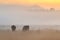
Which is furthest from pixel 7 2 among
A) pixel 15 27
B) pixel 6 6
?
pixel 15 27

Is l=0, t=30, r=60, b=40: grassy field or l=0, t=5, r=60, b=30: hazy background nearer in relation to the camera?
l=0, t=5, r=60, b=30: hazy background

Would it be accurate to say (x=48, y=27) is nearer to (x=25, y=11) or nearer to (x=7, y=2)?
(x=25, y=11)

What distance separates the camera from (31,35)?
110 cm

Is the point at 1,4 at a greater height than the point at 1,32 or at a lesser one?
greater

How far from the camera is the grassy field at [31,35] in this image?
3.55ft

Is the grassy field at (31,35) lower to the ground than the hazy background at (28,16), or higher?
lower

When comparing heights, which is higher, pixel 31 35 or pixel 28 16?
pixel 28 16

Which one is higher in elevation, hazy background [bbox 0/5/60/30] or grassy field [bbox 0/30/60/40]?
hazy background [bbox 0/5/60/30]

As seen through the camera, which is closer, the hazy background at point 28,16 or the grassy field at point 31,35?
the hazy background at point 28,16

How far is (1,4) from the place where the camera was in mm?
933

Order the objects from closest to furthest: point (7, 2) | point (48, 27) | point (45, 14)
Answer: point (7, 2), point (45, 14), point (48, 27)

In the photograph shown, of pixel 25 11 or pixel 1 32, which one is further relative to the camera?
pixel 1 32

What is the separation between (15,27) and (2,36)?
133mm

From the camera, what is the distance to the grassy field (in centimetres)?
108
